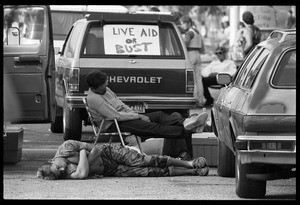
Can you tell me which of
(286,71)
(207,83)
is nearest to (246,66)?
(286,71)

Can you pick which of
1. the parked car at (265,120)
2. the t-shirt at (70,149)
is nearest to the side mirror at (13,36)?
the t-shirt at (70,149)

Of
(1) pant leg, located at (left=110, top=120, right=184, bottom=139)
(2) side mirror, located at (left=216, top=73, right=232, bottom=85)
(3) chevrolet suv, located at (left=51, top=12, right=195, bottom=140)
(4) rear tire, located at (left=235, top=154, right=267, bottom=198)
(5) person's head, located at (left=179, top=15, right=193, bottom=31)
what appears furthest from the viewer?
(5) person's head, located at (left=179, top=15, right=193, bottom=31)

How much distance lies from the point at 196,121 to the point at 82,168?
1.57 metres

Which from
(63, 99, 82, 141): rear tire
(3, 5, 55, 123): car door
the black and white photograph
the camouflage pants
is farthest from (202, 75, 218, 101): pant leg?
the camouflage pants

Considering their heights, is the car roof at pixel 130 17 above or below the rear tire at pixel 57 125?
above

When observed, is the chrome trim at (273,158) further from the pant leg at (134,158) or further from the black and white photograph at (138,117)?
the pant leg at (134,158)

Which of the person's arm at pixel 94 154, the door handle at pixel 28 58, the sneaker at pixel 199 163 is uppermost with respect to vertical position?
the door handle at pixel 28 58

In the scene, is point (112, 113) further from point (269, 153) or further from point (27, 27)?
point (27, 27)

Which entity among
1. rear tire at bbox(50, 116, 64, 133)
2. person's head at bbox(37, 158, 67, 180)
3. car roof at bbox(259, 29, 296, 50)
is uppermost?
car roof at bbox(259, 29, 296, 50)

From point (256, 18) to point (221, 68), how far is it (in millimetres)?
4450

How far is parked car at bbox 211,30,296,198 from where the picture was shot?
8.60 m

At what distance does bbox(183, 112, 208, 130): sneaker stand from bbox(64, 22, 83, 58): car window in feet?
10.4

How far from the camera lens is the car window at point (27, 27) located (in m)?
12.2

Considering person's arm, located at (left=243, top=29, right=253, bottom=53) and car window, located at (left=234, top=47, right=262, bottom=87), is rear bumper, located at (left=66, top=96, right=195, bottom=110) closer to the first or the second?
car window, located at (left=234, top=47, right=262, bottom=87)
